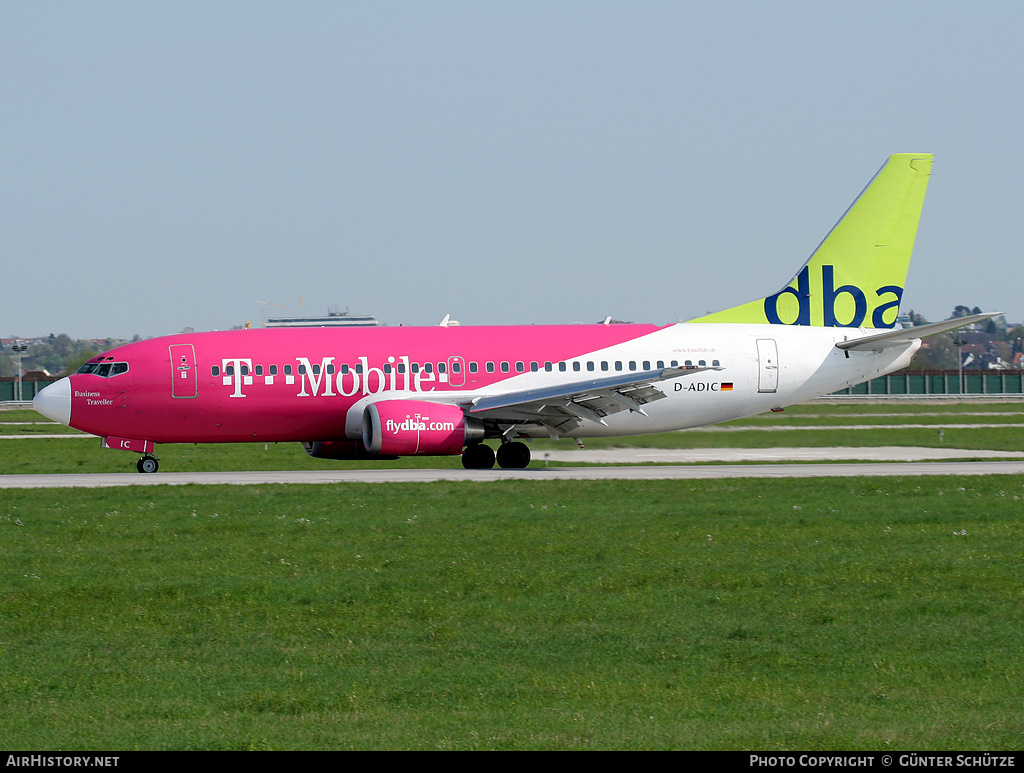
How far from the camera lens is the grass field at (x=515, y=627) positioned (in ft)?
29.2

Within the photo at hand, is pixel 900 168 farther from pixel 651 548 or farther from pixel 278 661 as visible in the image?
pixel 278 661

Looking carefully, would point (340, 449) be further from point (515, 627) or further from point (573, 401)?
point (515, 627)

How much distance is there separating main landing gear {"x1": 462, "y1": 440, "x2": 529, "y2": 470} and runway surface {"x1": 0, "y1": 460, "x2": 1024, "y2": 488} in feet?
2.11

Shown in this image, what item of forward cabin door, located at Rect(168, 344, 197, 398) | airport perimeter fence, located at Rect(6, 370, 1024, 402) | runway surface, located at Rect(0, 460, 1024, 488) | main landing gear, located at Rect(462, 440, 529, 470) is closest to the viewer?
runway surface, located at Rect(0, 460, 1024, 488)

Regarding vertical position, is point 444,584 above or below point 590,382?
below

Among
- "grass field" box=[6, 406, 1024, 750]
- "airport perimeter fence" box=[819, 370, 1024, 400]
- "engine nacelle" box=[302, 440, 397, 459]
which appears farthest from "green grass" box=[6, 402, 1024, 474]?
"airport perimeter fence" box=[819, 370, 1024, 400]

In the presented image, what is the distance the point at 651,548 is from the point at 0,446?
3615 cm

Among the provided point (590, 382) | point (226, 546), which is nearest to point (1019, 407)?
point (590, 382)

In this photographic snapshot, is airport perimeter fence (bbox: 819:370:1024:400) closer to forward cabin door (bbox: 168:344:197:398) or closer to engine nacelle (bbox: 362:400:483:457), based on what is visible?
engine nacelle (bbox: 362:400:483:457)

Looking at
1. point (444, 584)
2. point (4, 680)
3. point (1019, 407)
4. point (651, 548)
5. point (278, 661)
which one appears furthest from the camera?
point (1019, 407)

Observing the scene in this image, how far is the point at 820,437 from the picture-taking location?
37.2 m

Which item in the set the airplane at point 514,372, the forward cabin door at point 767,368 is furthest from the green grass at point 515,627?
the forward cabin door at point 767,368

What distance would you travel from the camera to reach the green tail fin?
3578 cm

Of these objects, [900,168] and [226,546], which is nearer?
[226,546]
